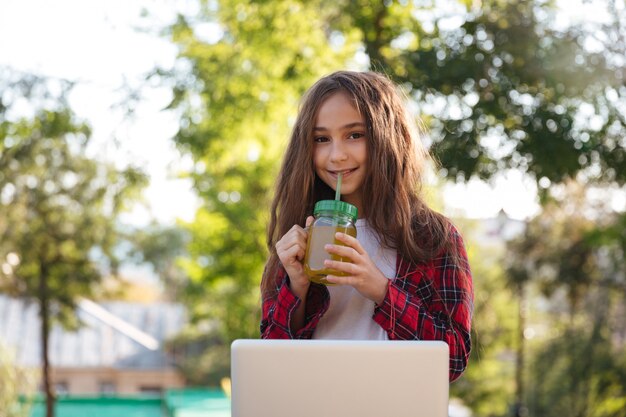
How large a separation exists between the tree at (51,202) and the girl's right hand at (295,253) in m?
6.42

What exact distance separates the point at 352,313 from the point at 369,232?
0.65 feet

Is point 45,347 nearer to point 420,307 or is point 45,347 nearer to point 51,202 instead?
point 51,202

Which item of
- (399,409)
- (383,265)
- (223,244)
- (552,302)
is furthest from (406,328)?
(552,302)

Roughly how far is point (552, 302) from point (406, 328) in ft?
61.0

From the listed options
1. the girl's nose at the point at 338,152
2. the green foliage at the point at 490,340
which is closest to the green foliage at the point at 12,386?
the girl's nose at the point at 338,152

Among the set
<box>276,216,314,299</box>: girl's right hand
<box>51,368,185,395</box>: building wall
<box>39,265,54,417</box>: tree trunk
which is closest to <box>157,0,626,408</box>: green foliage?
<box>276,216,314,299</box>: girl's right hand

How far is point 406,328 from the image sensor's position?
1.83 m

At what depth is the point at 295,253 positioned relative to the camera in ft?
6.01

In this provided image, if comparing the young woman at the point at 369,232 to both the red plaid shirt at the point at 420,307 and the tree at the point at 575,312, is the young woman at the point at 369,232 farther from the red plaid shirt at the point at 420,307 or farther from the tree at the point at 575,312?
the tree at the point at 575,312

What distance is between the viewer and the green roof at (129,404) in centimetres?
1594

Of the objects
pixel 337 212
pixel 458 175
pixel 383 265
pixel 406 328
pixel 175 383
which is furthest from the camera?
pixel 175 383

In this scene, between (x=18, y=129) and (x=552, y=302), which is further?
(x=552, y=302)

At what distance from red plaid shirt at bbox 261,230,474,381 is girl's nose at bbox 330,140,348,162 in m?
0.26

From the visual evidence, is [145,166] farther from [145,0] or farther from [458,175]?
[458,175]
